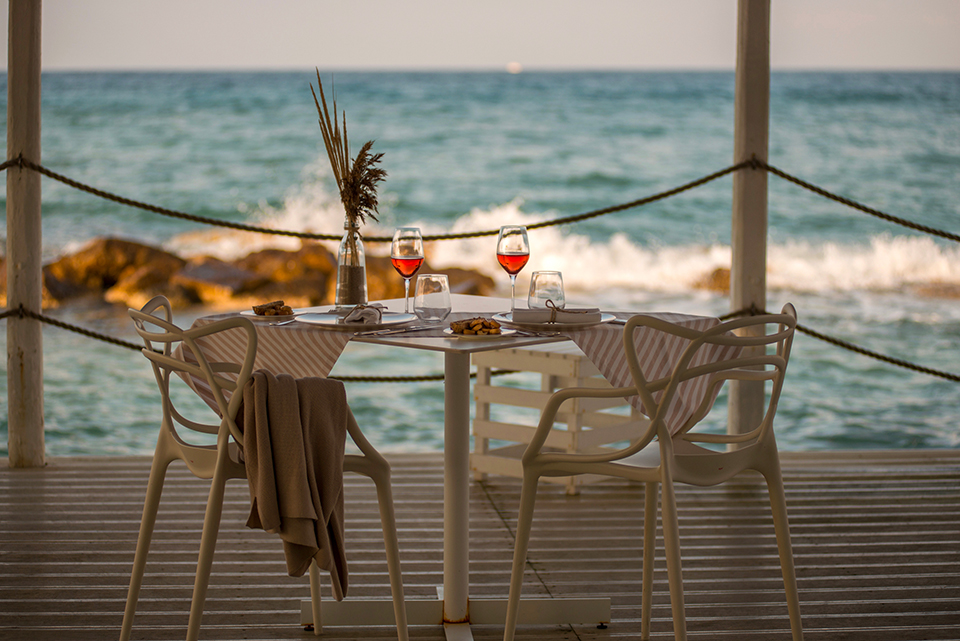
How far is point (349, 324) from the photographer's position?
1.75 meters

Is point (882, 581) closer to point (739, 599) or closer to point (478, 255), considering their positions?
point (739, 599)

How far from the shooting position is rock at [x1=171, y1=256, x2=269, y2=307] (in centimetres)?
939

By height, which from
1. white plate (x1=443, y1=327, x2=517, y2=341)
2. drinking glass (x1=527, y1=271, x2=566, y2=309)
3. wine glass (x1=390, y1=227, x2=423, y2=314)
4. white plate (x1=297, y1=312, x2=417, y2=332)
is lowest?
white plate (x1=443, y1=327, x2=517, y2=341)

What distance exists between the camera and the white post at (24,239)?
3.16 m

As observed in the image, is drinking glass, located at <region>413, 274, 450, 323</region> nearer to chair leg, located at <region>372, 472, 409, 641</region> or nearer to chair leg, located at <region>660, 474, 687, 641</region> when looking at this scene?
chair leg, located at <region>372, 472, 409, 641</region>

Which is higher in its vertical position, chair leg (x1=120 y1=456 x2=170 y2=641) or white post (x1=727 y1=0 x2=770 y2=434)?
white post (x1=727 y1=0 x2=770 y2=434)

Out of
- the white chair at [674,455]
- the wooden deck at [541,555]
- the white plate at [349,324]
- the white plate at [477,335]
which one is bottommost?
the wooden deck at [541,555]

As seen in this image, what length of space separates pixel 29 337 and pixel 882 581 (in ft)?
8.97

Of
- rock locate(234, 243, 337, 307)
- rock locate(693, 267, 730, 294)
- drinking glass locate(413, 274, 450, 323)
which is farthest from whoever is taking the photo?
rock locate(693, 267, 730, 294)

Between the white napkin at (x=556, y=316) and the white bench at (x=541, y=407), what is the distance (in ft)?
3.73

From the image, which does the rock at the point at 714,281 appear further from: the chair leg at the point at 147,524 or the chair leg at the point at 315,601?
the chair leg at the point at 147,524

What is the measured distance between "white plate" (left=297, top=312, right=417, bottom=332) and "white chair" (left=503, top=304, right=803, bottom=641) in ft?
1.20

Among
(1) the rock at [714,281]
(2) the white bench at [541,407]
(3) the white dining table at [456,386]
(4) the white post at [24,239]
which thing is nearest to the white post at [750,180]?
(2) the white bench at [541,407]

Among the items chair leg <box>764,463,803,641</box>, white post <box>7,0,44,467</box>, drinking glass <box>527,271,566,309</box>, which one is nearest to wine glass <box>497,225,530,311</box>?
drinking glass <box>527,271,566,309</box>
